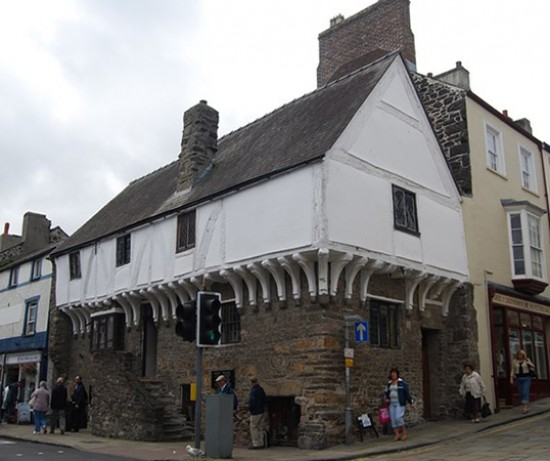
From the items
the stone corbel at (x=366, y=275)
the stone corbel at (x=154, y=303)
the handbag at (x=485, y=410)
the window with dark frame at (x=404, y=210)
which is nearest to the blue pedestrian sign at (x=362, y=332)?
the stone corbel at (x=366, y=275)

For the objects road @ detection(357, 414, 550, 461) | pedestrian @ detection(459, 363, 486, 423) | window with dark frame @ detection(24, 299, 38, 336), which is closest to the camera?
road @ detection(357, 414, 550, 461)

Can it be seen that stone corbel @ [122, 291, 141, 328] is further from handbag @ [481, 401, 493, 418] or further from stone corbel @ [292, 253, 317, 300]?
handbag @ [481, 401, 493, 418]

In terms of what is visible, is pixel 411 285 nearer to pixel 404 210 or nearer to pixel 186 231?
pixel 404 210

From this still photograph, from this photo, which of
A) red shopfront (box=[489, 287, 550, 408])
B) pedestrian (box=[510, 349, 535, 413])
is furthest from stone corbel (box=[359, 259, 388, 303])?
red shopfront (box=[489, 287, 550, 408])

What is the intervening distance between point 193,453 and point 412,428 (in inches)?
245

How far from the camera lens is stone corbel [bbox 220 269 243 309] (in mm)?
16250

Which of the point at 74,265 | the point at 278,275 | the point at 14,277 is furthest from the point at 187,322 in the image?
the point at 14,277

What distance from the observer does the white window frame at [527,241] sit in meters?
21.0

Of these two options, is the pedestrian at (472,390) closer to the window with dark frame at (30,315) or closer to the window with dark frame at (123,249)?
the window with dark frame at (123,249)

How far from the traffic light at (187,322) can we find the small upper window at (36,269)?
17.1 metres

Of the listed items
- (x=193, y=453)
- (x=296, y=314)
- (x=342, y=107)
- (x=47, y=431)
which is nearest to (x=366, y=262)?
(x=296, y=314)

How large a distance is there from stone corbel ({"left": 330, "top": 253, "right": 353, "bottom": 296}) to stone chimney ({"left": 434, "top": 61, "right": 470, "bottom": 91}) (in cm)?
1109

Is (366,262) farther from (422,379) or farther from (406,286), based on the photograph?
(422,379)

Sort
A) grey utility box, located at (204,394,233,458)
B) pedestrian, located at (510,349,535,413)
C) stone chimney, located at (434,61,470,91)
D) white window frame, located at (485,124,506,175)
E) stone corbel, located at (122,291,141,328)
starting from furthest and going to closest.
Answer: stone chimney, located at (434,61,470,91)
white window frame, located at (485,124,506,175)
stone corbel, located at (122,291,141,328)
pedestrian, located at (510,349,535,413)
grey utility box, located at (204,394,233,458)
